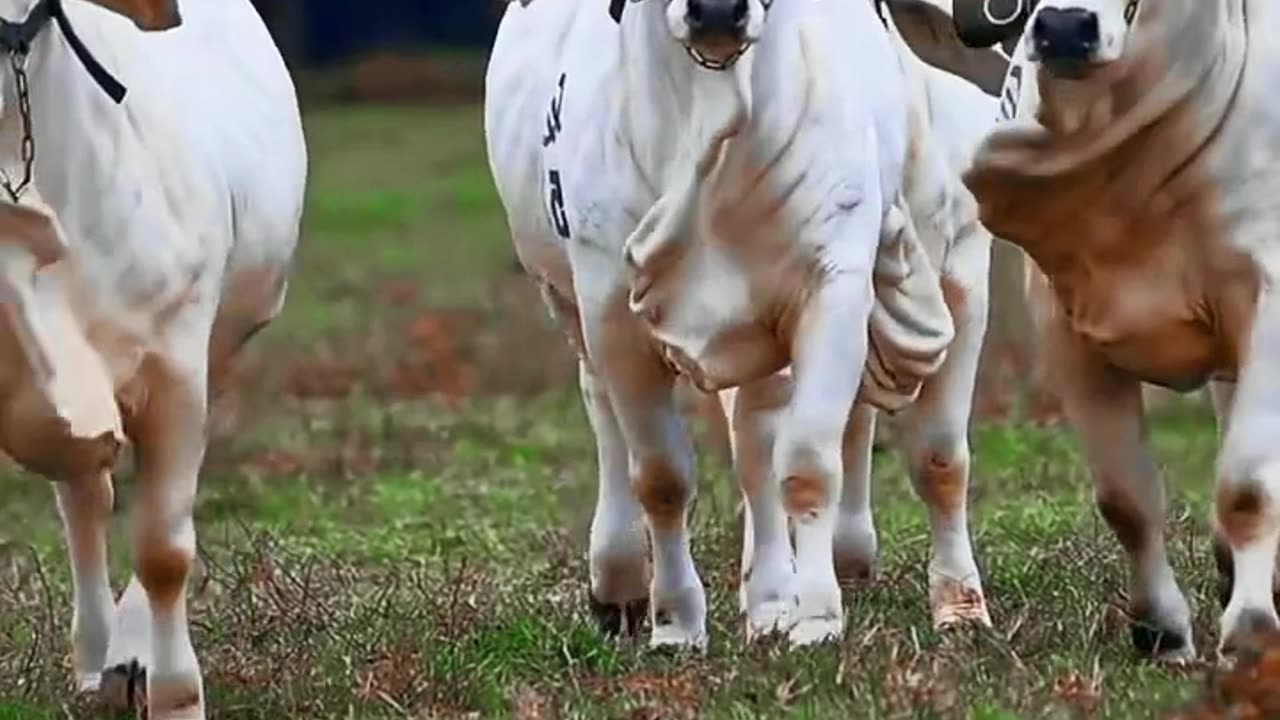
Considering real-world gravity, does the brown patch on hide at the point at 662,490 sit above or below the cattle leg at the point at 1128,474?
below

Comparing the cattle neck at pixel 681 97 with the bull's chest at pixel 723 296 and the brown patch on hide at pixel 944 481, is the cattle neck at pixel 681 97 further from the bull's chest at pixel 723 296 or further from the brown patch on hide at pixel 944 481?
the brown patch on hide at pixel 944 481

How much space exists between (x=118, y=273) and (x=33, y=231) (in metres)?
0.25

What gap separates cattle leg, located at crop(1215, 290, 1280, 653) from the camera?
776cm

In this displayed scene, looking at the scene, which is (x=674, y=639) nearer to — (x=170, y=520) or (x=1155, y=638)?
(x=1155, y=638)

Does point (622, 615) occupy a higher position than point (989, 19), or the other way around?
point (989, 19)

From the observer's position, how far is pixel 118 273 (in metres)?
7.91

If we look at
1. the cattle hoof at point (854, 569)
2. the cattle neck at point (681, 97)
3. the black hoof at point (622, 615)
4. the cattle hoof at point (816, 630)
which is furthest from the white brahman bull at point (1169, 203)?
the cattle hoof at point (854, 569)

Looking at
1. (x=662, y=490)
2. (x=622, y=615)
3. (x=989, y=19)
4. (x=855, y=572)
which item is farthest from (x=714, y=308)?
(x=855, y=572)

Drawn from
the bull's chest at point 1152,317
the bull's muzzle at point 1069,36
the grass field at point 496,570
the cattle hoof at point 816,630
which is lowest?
the grass field at point 496,570

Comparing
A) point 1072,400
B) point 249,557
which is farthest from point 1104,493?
point 249,557

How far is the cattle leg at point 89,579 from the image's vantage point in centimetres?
913

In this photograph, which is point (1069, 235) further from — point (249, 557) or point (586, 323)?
point (249, 557)

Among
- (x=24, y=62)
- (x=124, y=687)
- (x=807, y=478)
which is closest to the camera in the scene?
(x=24, y=62)

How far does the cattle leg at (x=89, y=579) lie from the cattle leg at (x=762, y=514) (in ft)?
5.15
